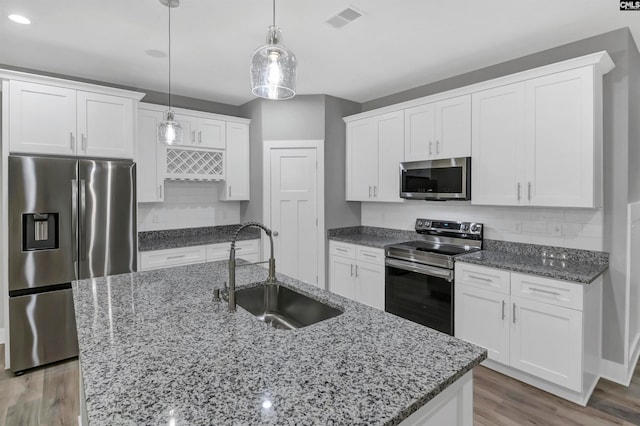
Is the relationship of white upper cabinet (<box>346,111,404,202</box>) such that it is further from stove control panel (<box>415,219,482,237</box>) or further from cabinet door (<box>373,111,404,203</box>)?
stove control panel (<box>415,219,482,237</box>)

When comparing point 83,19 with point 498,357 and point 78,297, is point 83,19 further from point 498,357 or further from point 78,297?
point 498,357

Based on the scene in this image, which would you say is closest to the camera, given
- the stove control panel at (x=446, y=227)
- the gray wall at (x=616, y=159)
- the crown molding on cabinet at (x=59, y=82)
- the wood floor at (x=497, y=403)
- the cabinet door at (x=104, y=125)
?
the wood floor at (x=497, y=403)

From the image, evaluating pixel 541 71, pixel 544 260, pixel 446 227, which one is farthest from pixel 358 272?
pixel 541 71

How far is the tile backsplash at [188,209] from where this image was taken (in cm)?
405

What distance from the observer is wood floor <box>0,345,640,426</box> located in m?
2.26

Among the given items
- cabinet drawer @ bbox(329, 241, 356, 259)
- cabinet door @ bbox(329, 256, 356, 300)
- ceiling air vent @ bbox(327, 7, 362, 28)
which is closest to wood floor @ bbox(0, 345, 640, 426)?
cabinet door @ bbox(329, 256, 356, 300)

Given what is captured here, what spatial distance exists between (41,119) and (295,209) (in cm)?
257

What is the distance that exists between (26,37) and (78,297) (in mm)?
2250

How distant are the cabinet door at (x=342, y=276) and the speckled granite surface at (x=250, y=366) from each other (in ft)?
7.86

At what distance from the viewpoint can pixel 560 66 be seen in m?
2.60

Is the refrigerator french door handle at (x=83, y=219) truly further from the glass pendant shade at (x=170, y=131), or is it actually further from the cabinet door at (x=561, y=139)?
the cabinet door at (x=561, y=139)

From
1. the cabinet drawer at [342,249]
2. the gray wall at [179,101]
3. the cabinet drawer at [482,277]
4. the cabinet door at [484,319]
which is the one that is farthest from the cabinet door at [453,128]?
the gray wall at [179,101]

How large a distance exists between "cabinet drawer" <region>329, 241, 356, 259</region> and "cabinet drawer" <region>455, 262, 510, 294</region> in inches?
51.1

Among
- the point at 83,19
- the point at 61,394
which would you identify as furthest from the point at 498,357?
the point at 83,19
